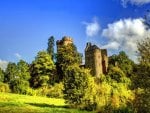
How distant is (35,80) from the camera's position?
107375 mm

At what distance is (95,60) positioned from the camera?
124938 millimetres

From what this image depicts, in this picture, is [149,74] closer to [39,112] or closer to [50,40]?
[39,112]

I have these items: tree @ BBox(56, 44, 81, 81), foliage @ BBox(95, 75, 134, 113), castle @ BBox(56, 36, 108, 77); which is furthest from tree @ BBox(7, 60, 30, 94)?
foliage @ BBox(95, 75, 134, 113)

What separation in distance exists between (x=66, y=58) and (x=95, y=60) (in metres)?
13.2

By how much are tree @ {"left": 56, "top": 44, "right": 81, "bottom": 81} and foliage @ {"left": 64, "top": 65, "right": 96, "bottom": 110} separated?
56.5 meters

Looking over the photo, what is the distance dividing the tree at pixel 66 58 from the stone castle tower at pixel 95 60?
26.3ft

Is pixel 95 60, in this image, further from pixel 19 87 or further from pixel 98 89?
pixel 98 89

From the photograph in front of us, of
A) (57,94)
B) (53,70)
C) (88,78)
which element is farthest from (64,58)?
(88,78)

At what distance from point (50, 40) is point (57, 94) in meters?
59.8

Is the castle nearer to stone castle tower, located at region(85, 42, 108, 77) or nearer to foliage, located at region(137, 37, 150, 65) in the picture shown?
stone castle tower, located at region(85, 42, 108, 77)

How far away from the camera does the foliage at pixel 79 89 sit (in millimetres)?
54688

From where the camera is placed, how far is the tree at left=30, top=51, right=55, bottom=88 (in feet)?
350

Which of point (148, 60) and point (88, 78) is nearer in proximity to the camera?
point (148, 60)

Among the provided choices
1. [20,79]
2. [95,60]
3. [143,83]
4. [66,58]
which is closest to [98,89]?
[143,83]
